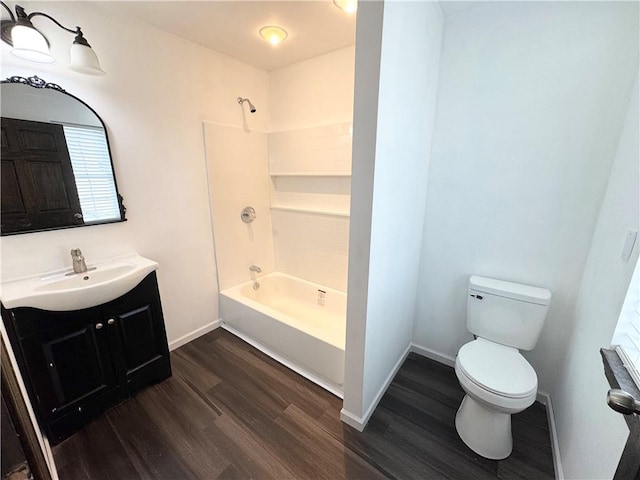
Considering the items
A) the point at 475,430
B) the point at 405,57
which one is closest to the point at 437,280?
the point at 475,430

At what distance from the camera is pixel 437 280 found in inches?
78.3

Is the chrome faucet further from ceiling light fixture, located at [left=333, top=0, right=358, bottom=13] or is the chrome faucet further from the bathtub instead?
ceiling light fixture, located at [left=333, top=0, right=358, bottom=13]

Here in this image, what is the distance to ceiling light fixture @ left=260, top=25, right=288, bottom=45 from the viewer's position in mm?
1775

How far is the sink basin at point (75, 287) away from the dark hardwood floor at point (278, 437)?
79cm

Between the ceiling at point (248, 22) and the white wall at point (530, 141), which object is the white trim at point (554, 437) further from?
the ceiling at point (248, 22)

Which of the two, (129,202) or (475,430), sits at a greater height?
(129,202)

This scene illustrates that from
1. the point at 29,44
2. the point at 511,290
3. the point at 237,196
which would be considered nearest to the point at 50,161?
the point at 29,44

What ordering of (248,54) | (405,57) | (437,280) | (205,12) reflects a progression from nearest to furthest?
1. (405,57)
2. (205,12)
3. (437,280)
4. (248,54)

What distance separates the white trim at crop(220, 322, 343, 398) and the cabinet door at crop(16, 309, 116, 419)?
38.4 inches

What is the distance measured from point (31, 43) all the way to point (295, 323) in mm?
2058

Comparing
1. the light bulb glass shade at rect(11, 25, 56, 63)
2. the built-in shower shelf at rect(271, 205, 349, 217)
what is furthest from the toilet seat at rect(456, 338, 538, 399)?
the light bulb glass shade at rect(11, 25, 56, 63)

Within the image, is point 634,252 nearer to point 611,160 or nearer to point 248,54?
point 611,160

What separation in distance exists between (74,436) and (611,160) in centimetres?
328

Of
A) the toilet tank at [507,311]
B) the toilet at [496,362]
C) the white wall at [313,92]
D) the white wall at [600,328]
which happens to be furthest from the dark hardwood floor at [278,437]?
the white wall at [313,92]
